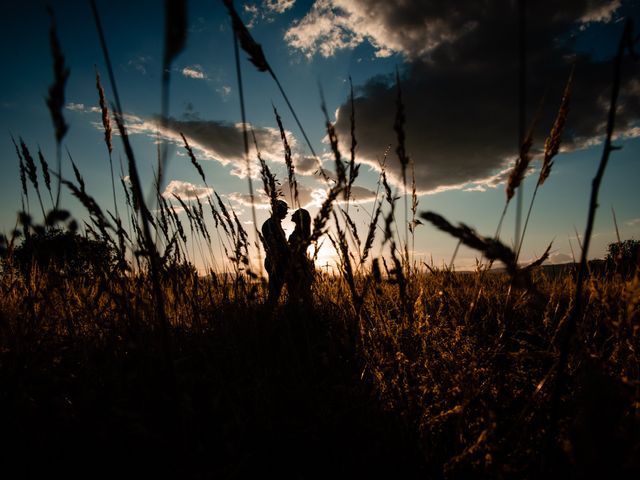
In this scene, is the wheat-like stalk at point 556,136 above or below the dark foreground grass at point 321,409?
above

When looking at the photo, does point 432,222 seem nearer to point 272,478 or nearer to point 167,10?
point 167,10

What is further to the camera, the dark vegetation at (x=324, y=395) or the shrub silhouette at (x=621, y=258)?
the shrub silhouette at (x=621, y=258)

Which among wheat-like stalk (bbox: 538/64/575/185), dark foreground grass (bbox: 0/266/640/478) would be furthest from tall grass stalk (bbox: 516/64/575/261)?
dark foreground grass (bbox: 0/266/640/478)

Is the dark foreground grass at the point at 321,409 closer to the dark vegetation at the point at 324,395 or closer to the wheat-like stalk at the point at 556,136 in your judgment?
the dark vegetation at the point at 324,395

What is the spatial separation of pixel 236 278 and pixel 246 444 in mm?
1258

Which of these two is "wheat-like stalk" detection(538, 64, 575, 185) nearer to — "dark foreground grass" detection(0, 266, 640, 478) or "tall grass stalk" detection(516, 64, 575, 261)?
"tall grass stalk" detection(516, 64, 575, 261)

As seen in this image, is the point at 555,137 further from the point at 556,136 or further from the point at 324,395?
the point at 324,395

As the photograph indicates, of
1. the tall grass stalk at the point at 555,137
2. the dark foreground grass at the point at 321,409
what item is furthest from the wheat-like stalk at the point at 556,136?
the dark foreground grass at the point at 321,409

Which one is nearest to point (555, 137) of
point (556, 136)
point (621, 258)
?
point (556, 136)

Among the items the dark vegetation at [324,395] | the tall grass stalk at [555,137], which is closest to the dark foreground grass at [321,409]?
the dark vegetation at [324,395]

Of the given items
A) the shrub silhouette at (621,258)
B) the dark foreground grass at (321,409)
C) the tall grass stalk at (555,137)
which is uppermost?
the tall grass stalk at (555,137)

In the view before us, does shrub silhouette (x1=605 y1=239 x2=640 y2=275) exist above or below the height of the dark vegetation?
above

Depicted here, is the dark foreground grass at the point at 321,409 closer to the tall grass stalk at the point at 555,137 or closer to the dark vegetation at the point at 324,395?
the dark vegetation at the point at 324,395

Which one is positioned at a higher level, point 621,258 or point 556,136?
point 556,136
